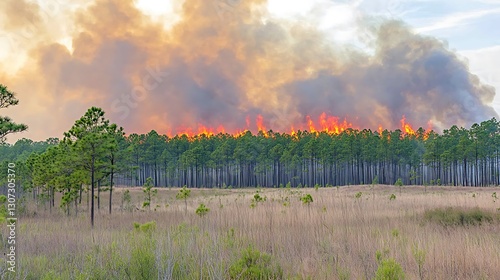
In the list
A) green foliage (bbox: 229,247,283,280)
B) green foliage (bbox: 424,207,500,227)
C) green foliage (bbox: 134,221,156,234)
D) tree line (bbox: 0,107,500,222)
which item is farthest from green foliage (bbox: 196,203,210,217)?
tree line (bbox: 0,107,500,222)

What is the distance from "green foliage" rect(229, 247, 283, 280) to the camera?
5801 millimetres

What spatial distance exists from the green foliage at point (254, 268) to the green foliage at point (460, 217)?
7.88 m

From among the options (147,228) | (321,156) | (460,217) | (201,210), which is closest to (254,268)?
(147,228)

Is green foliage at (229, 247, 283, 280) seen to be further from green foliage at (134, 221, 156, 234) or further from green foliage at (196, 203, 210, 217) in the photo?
green foliage at (196, 203, 210, 217)

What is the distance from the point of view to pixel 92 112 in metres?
17.8

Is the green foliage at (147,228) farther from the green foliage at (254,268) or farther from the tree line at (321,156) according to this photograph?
the tree line at (321,156)

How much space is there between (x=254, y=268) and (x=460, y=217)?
9.80 m

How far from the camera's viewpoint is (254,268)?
5852mm

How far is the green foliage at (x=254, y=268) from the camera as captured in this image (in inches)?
228

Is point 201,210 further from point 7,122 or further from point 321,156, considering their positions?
point 321,156

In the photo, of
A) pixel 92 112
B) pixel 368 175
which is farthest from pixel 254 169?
pixel 92 112

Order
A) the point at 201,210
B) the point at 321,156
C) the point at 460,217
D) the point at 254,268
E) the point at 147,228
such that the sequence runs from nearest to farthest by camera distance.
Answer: the point at 254,268 → the point at 147,228 → the point at 460,217 → the point at 201,210 → the point at 321,156

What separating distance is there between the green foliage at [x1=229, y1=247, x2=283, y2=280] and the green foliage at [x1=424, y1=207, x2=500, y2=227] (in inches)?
310

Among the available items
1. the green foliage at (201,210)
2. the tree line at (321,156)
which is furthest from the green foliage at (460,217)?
the tree line at (321,156)
